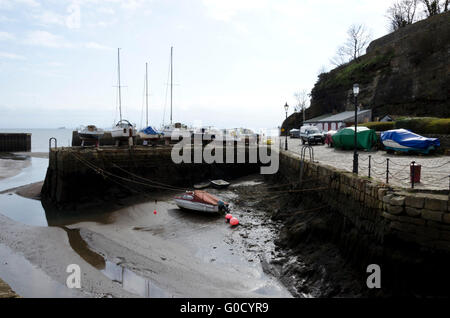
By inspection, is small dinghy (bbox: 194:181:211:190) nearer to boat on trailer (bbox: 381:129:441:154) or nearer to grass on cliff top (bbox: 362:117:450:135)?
boat on trailer (bbox: 381:129:441:154)

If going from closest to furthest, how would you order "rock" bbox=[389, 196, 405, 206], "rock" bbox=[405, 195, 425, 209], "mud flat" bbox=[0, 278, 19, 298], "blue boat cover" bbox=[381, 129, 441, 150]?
"mud flat" bbox=[0, 278, 19, 298]
"rock" bbox=[405, 195, 425, 209]
"rock" bbox=[389, 196, 405, 206]
"blue boat cover" bbox=[381, 129, 441, 150]

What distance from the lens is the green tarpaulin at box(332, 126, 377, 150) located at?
2061 centimetres

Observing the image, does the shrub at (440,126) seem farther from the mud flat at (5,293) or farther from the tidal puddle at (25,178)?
the tidal puddle at (25,178)

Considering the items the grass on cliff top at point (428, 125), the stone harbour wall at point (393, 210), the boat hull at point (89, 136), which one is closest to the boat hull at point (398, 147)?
the grass on cliff top at point (428, 125)

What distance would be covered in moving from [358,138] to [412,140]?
3.89 meters

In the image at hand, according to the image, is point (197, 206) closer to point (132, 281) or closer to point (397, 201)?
point (132, 281)

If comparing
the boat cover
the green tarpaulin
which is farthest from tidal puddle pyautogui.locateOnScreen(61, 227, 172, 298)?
the green tarpaulin

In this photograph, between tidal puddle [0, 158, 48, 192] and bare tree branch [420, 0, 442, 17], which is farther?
bare tree branch [420, 0, 442, 17]

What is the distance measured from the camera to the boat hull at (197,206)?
16.9m

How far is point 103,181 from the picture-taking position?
21078mm

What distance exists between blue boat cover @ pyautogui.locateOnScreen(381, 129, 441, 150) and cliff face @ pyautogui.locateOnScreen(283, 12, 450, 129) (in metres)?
8.33

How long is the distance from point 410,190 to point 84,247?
12.2 m

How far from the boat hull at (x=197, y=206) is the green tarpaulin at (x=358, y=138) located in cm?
1081
